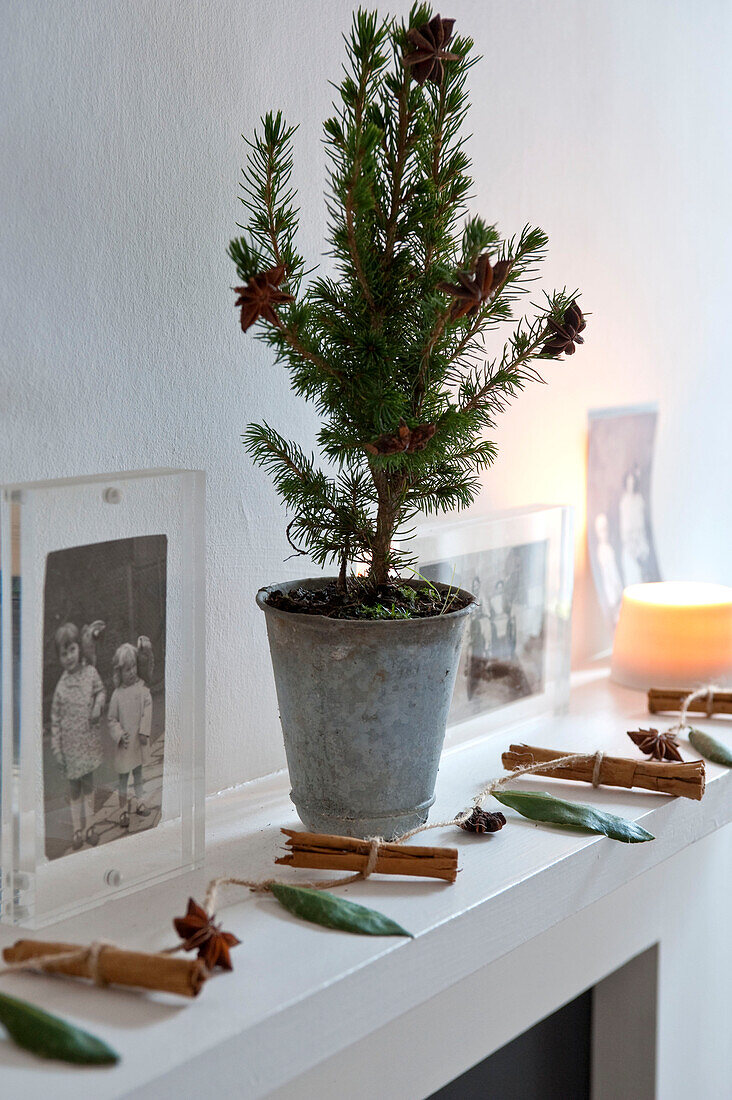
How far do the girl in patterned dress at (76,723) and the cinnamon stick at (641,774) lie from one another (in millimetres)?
346

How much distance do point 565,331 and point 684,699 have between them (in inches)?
18.2

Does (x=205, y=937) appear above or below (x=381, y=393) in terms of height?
below

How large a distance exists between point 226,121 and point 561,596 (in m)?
0.50

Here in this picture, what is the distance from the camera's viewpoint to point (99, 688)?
1.93 ft

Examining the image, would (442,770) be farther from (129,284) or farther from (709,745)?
(129,284)

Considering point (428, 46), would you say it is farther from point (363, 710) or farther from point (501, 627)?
point (501, 627)

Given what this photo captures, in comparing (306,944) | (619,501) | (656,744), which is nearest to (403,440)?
(306,944)

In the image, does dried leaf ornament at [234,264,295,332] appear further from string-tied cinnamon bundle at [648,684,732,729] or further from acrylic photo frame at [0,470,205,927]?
string-tied cinnamon bundle at [648,684,732,729]

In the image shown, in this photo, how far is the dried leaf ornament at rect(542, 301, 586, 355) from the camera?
648 millimetres

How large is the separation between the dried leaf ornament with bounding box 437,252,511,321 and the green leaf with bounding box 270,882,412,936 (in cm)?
33

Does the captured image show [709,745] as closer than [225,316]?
No

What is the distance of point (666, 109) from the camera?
1.21 m

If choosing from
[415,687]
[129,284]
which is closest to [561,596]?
[415,687]

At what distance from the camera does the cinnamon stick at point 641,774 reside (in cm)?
78
